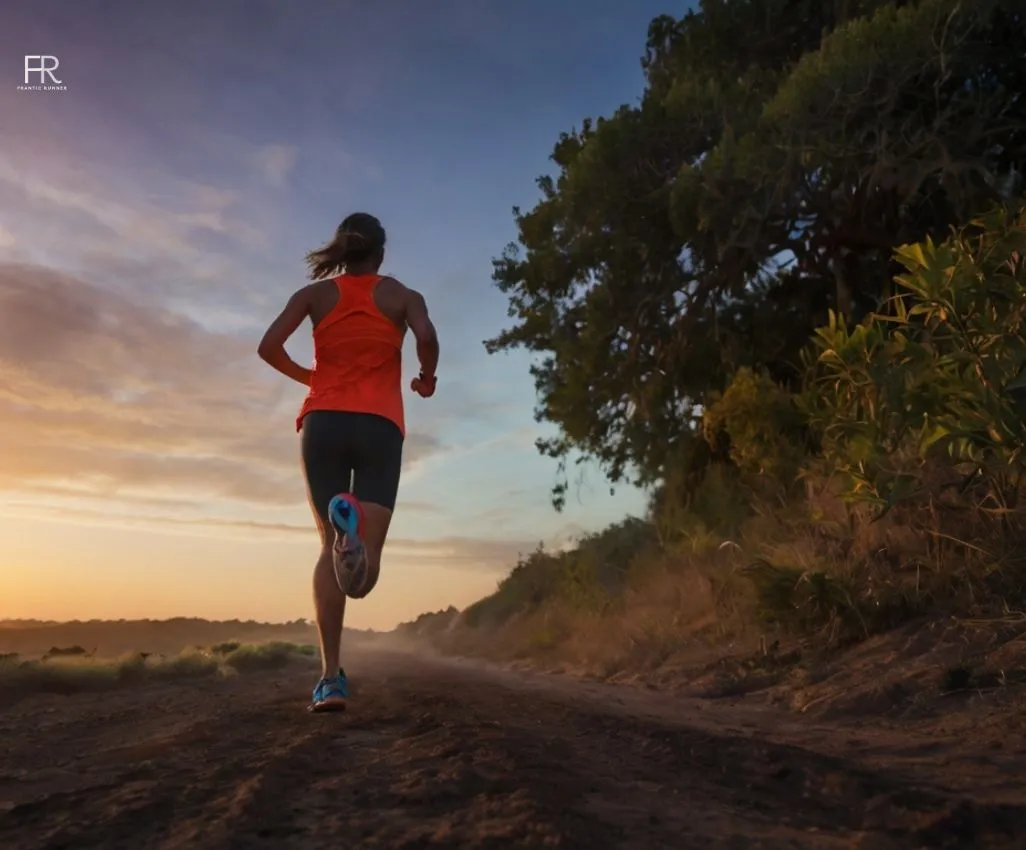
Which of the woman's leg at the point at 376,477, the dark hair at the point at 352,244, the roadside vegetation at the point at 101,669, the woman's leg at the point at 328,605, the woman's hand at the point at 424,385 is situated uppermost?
the dark hair at the point at 352,244

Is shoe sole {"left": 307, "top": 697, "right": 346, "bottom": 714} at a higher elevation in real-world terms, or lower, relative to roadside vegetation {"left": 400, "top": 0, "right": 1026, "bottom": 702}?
lower

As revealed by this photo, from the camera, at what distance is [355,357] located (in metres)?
4.22

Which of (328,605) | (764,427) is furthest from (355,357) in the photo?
(764,427)

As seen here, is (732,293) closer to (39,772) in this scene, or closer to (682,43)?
(682,43)

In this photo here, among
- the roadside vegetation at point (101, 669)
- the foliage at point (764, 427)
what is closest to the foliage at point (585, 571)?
the foliage at point (764, 427)

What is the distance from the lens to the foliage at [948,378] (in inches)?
158

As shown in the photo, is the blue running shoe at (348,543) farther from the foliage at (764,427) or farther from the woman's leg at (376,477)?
the foliage at (764,427)

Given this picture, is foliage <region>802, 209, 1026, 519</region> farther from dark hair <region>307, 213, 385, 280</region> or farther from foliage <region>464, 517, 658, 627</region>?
foliage <region>464, 517, 658, 627</region>

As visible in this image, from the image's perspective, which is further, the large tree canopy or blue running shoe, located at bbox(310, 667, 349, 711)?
the large tree canopy

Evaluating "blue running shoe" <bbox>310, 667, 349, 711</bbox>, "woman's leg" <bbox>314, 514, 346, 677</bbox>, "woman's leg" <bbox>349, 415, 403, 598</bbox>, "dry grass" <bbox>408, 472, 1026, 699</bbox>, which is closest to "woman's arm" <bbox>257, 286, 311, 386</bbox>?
"woman's leg" <bbox>349, 415, 403, 598</bbox>

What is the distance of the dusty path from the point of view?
1820 millimetres

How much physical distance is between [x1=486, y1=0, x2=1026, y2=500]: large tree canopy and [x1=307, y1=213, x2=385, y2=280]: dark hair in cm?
604

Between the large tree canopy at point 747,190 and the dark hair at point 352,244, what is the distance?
19.8ft

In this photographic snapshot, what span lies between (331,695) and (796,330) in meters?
9.86
